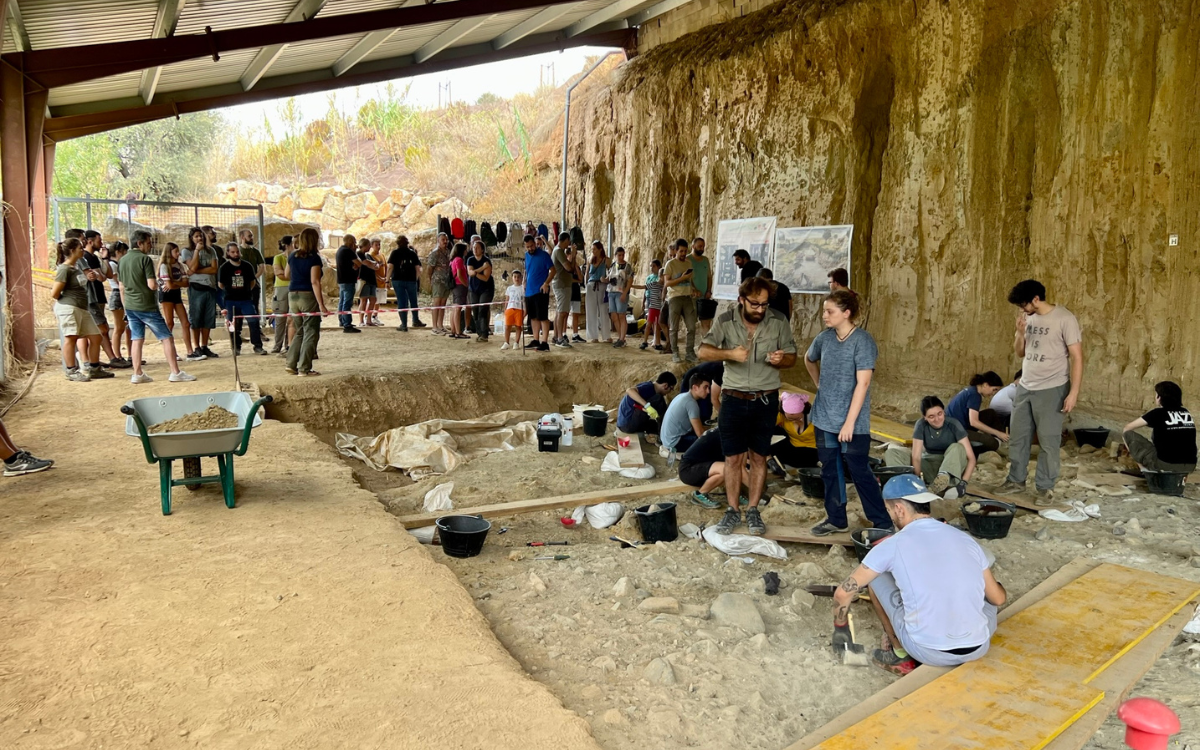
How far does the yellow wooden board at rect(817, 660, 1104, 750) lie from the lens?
3.29m

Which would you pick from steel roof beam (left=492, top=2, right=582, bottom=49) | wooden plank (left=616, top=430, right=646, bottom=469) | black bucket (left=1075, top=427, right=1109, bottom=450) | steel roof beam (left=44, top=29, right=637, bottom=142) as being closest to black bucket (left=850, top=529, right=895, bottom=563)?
wooden plank (left=616, top=430, right=646, bottom=469)

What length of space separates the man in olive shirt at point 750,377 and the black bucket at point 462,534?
69.9 inches

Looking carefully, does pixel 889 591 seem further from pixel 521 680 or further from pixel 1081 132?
pixel 1081 132

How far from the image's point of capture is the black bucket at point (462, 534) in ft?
18.5

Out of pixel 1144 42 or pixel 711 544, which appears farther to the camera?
pixel 1144 42

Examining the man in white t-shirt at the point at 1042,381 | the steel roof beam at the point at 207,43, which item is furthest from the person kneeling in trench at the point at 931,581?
the steel roof beam at the point at 207,43

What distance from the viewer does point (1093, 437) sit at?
28.0 feet

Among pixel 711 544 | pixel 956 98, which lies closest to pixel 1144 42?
pixel 956 98

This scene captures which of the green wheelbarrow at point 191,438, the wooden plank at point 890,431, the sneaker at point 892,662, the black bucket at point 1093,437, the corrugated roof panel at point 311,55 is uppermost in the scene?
the corrugated roof panel at point 311,55

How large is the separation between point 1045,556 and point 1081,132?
18.3 ft

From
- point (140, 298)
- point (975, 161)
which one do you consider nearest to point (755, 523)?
point (975, 161)

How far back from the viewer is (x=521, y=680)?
350cm

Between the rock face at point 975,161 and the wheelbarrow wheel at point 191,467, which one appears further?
the rock face at point 975,161

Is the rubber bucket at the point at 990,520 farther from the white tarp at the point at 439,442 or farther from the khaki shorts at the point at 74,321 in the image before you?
the khaki shorts at the point at 74,321
